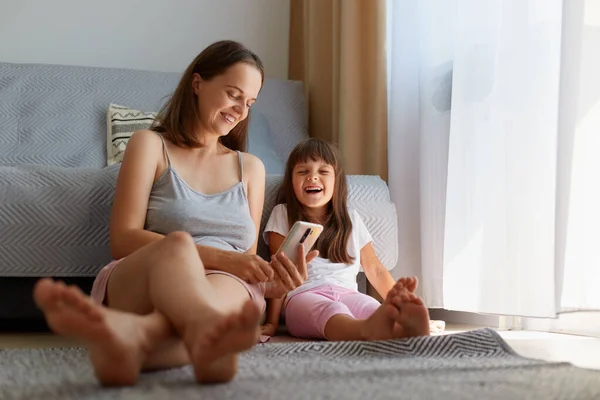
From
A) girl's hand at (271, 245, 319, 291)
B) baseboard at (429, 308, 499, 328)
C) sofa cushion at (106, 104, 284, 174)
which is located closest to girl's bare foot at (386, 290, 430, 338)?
girl's hand at (271, 245, 319, 291)

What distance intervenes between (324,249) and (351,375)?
983 mm

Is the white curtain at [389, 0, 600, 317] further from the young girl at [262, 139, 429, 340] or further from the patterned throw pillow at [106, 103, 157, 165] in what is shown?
the patterned throw pillow at [106, 103, 157, 165]

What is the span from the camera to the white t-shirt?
204 cm

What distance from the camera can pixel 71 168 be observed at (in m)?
2.06

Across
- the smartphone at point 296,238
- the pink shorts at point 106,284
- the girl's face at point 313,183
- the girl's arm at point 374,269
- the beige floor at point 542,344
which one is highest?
the girl's face at point 313,183

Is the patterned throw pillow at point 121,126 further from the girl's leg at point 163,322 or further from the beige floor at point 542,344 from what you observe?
the girl's leg at point 163,322

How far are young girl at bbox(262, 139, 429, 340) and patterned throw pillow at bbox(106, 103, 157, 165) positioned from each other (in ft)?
2.45

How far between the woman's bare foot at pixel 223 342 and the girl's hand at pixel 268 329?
92 centimetres

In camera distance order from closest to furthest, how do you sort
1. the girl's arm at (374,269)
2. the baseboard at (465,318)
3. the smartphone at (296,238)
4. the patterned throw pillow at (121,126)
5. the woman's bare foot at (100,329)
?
the woman's bare foot at (100,329) → the smartphone at (296,238) → the girl's arm at (374,269) → the baseboard at (465,318) → the patterned throw pillow at (121,126)

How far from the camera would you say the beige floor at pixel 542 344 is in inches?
63.4

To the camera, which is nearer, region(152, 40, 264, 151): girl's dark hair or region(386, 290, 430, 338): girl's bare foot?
region(386, 290, 430, 338): girl's bare foot

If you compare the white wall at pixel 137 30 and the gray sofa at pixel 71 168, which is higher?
the white wall at pixel 137 30

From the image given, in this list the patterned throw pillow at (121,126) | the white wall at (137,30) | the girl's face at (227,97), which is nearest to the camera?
the girl's face at (227,97)

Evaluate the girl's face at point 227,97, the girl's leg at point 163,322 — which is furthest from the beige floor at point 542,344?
the girl's leg at point 163,322
